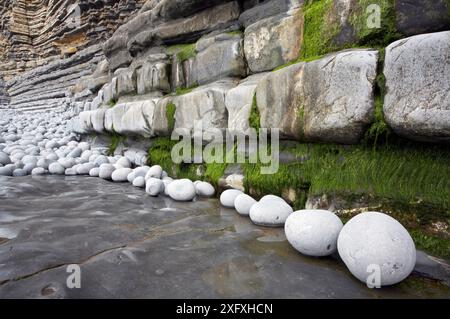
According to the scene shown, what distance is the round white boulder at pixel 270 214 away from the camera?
6.30ft

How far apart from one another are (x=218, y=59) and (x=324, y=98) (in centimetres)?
163

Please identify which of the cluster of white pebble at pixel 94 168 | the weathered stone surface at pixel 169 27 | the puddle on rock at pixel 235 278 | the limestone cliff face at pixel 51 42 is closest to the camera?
the puddle on rock at pixel 235 278

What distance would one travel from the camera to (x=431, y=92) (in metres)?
1.47

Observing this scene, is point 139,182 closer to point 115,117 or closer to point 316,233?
point 115,117

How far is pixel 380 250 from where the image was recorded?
1199 millimetres

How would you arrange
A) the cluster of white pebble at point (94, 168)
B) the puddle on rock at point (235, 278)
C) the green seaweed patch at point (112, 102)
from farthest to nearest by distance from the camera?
the green seaweed patch at point (112, 102) < the cluster of white pebble at point (94, 168) < the puddle on rock at point (235, 278)

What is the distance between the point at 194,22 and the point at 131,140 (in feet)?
6.65

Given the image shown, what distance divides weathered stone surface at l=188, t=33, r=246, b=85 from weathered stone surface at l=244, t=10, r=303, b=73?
13cm

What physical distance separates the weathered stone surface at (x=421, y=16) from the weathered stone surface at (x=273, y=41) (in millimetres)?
828

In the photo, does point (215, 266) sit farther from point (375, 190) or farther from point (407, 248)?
point (375, 190)

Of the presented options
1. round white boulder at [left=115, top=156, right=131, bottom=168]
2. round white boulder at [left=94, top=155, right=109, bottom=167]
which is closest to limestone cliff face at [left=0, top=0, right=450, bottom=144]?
round white boulder at [left=115, top=156, right=131, bottom=168]

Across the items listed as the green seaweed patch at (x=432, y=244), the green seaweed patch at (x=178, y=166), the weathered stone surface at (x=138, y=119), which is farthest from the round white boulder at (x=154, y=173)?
the green seaweed patch at (x=432, y=244)

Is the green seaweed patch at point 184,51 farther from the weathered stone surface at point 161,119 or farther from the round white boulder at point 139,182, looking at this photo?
the round white boulder at point 139,182

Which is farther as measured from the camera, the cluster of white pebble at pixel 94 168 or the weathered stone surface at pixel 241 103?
the cluster of white pebble at pixel 94 168
